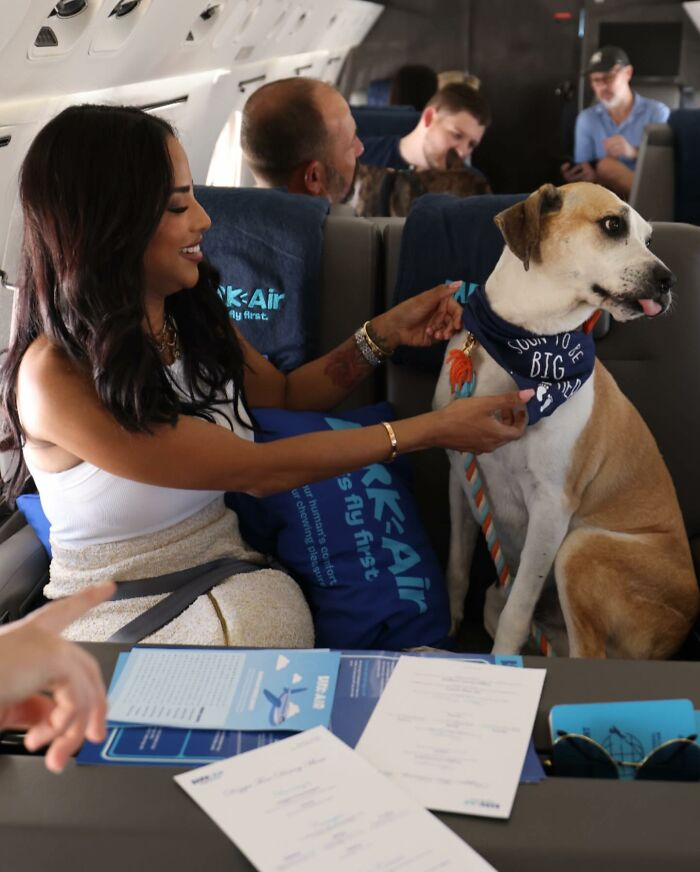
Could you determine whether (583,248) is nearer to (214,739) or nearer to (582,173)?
(214,739)

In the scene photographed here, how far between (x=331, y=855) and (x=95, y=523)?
1.14 metres

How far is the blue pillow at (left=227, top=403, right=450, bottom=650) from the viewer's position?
2229 millimetres

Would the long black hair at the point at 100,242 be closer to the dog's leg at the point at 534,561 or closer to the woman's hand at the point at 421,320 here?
the woman's hand at the point at 421,320

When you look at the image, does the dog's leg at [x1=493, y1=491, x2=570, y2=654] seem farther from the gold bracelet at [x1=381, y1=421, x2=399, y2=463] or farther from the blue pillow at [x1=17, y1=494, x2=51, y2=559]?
the blue pillow at [x1=17, y1=494, x2=51, y2=559]

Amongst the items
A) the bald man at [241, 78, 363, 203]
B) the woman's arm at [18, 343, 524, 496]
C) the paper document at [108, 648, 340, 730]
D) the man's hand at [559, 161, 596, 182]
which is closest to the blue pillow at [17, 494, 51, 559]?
the woman's arm at [18, 343, 524, 496]

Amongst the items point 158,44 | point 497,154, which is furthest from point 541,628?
point 497,154

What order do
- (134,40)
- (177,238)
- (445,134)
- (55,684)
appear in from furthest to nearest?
(445,134) < (134,40) < (177,238) < (55,684)

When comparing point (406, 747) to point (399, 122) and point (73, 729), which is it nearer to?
point (73, 729)

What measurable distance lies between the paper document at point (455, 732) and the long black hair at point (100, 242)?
0.78 m

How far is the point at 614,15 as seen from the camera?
9656mm

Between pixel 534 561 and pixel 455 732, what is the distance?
1.18 metres

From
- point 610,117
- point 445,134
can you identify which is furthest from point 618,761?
point 610,117

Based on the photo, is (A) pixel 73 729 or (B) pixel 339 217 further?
(B) pixel 339 217

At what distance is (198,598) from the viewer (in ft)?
6.52
